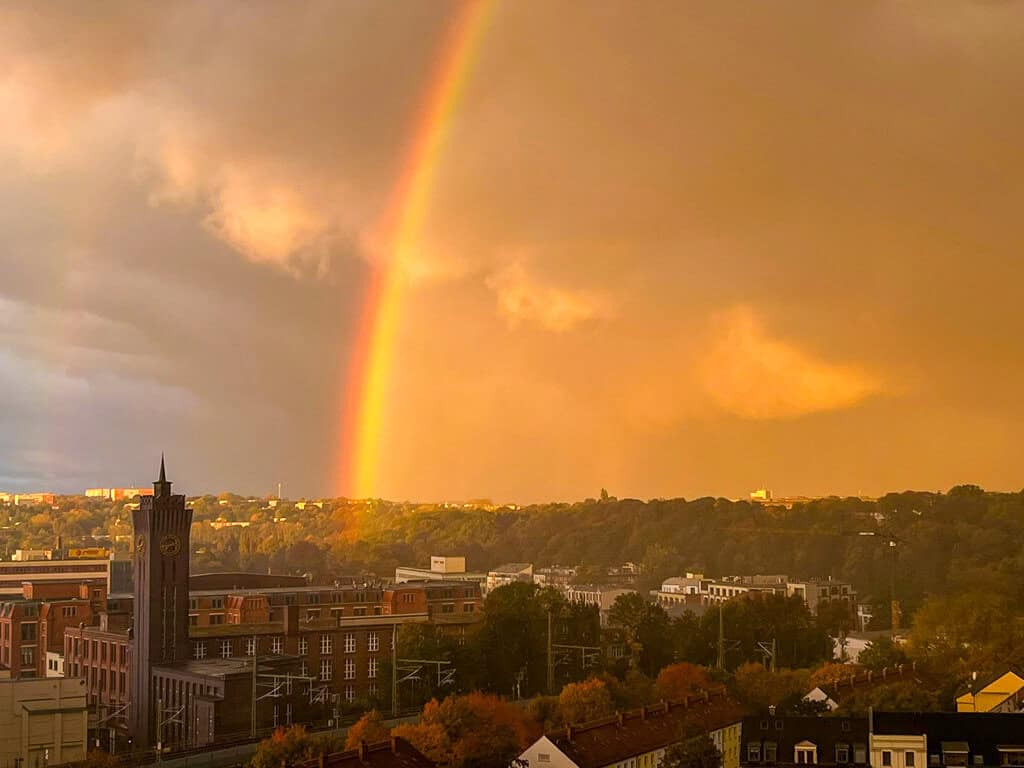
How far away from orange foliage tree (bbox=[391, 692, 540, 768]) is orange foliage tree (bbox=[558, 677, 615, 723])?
5576 mm

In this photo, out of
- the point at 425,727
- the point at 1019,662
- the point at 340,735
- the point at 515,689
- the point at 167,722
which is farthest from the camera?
the point at 515,689

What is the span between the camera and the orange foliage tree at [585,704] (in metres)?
53.9

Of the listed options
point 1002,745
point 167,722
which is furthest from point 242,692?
point 1002,745

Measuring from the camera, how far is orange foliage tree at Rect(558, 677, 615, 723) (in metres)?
53.9

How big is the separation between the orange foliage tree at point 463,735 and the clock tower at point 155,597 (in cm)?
2265

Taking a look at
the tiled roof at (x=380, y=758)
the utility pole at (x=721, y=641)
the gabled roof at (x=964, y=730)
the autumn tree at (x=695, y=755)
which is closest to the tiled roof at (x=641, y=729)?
the autumn tree at (x=695, y=755)

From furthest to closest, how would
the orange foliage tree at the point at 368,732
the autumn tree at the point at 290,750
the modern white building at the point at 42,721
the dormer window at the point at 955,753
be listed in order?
the modern white building at the point at 42,721 → the orange foliage tree at the point at 368,732 → the dormer window at the point at 955,753 → the autumn tree at the point at 290,750

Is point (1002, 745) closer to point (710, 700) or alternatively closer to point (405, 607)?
point (710, 700)

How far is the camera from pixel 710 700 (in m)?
58.6

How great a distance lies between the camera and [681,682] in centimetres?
6219

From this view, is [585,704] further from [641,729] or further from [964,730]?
[964,730]

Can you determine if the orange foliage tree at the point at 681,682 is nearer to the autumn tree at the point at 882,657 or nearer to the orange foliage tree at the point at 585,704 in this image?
the orange foliage tree at the point at 585,704

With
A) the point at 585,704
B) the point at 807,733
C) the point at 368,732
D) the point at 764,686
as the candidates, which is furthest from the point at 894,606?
the point at 368,732

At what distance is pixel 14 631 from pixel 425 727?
152 feet
